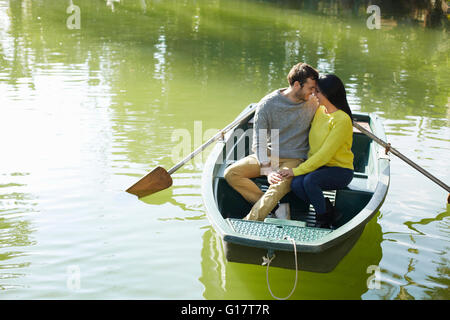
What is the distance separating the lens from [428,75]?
38.9 feet

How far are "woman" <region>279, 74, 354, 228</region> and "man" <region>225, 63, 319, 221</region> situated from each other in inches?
7.1

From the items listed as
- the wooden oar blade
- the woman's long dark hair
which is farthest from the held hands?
the wooden oar blade

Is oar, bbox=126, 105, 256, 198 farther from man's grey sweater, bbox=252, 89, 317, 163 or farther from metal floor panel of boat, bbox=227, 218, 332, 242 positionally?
metal floor panel of boat, bbox=227, 218, 332, 242

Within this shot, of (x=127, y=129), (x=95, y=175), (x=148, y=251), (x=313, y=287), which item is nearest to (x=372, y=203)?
(x=313, y=287)

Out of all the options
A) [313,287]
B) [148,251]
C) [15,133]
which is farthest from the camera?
[15,133]

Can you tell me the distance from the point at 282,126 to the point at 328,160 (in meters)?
0.52

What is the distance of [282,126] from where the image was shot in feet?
15.6

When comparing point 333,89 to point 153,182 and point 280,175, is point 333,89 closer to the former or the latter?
point 280,175

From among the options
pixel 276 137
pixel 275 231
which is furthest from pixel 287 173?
pixel 275 231

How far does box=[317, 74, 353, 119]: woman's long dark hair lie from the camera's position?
14.6 feet

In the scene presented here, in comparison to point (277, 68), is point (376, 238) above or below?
below
